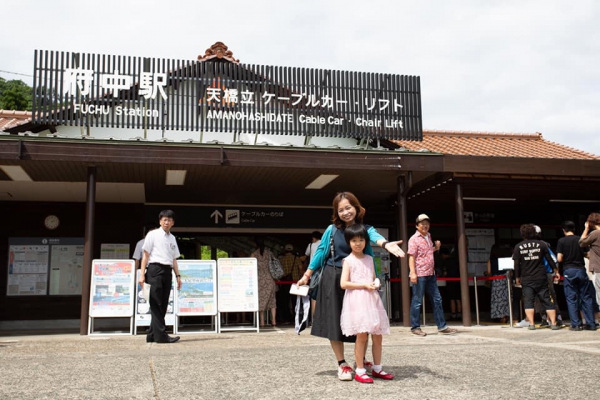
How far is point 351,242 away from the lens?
4383mm

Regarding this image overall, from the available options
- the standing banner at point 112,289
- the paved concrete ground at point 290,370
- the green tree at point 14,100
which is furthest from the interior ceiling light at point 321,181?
the green tree at point 14,100

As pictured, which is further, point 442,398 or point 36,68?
point 36,68

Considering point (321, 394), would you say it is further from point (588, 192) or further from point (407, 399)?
point (588, 192)

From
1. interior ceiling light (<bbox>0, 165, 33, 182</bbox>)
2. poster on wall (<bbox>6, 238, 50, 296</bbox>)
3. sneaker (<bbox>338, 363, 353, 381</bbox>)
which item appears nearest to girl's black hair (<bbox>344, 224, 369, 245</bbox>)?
sneaker (<bbox>338, 363, 353, 381</bbox>)

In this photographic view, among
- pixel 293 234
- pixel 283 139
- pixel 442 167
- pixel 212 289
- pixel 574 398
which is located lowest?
pixel 574 398

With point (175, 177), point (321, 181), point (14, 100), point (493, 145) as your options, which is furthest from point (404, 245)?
point (14, 100)

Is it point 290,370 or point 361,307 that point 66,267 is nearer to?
point 290,370

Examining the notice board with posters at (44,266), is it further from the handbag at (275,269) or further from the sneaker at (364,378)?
the sneaker at (364,378)

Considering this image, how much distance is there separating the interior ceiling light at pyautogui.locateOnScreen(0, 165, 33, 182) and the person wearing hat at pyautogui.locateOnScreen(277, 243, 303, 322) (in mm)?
5069

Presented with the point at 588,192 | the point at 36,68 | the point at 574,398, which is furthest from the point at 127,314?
the point at 588,192

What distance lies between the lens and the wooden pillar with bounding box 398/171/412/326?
32.7 feet

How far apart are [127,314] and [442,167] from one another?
223 inches

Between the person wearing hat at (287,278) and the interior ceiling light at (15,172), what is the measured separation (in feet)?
16.6

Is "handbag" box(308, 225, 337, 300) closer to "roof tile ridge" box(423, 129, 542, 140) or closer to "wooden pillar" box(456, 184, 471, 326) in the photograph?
"wooden pillar" box(456, 184, 471, 326)
